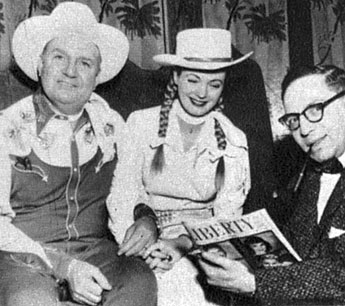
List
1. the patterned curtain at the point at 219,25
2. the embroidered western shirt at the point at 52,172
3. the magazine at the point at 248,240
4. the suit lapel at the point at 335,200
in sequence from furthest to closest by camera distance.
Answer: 1. the patterned curtain at the point at 219,25
2. the embroidered western shirt at the point at 52,172
3. the suit lapel at the point at 335,200
4. the magazine at the point at 248,240

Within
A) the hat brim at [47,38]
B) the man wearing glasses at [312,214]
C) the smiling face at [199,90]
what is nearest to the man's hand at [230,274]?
the man wearing glasses at [312,214]

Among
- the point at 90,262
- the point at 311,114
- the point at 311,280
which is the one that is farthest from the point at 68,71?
the point at 311,280

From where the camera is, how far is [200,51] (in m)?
1.42

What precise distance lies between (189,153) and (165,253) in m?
0.23

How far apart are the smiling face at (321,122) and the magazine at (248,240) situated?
23cm

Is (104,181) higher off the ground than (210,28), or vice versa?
(210,28)

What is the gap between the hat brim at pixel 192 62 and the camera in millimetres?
1392

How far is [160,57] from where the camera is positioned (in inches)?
56.1

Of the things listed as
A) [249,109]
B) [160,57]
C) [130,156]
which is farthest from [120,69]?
[249,109]

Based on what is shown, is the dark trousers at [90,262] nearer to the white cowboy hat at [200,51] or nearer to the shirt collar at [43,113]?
the shirt collar at [43,113]

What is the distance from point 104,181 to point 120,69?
0.85 ft

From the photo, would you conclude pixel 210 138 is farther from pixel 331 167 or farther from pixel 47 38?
pixel 47 38

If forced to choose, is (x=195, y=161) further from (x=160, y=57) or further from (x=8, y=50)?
(x=8, y=50)

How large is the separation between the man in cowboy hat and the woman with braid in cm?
5
